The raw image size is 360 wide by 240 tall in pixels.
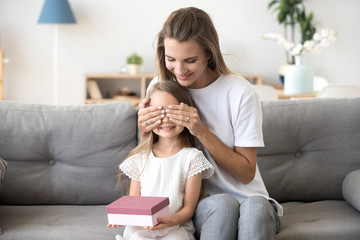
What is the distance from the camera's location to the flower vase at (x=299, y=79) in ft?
12.5

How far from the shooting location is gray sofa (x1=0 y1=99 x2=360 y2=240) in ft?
7.06

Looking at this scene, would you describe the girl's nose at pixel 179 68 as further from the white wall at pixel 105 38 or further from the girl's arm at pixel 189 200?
the white wall at pixel 105 38

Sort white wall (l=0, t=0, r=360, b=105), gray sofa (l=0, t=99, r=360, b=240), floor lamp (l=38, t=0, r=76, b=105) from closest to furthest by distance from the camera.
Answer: gray sofa (l=0, t=99, r=360, b=240), floor lamp (l=38, t=0, r=76, b=105), white wall (l=0, t=0, r=360, b=105)

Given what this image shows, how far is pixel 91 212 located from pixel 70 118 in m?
0.41

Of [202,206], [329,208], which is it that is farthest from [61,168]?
[329,208]

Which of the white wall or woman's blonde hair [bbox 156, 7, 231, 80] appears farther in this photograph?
the white wall

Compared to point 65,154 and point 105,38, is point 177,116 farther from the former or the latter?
point 105,38

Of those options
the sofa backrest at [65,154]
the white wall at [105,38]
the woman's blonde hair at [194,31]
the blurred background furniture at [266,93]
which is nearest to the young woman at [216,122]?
the woman's blonde hair at [194,31]

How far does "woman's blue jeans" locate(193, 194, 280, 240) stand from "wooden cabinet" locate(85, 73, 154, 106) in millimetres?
3714

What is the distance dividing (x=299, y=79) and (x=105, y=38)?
251 centimetres

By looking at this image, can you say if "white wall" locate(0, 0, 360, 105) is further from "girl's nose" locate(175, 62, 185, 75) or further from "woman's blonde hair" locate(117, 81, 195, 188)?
"girl's nose" locate(175, 62, 185, 75)

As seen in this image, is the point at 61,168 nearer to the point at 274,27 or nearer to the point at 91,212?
the point at 91,212

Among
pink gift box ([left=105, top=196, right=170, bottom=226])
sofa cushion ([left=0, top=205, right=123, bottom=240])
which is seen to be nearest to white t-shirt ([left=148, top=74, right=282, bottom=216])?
pink gift box ([left=105, top=196, right=170, bottom=226])

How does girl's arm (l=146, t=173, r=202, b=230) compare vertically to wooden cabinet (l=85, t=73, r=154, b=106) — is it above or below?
below
